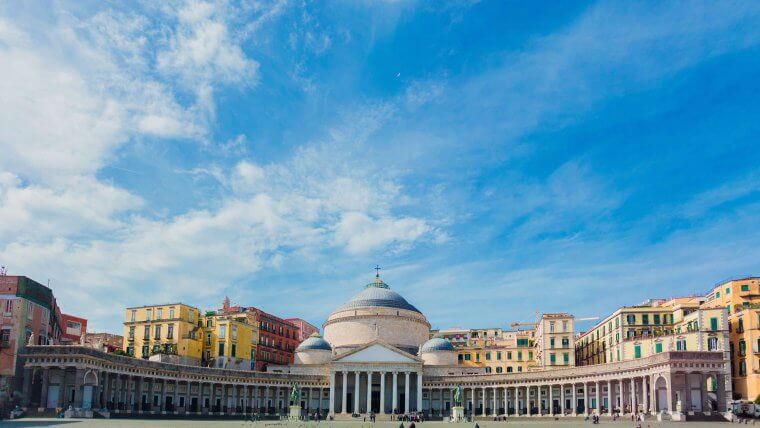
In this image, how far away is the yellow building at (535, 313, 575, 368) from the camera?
98.8 m

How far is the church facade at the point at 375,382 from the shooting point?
6831cm

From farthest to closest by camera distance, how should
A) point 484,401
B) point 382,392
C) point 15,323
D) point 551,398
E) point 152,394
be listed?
point 484,401 → point 382,392 → point 551,398 → point 152,394 → point 15,323

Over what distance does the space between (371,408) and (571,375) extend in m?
27.3

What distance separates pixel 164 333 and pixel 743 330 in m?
66.3

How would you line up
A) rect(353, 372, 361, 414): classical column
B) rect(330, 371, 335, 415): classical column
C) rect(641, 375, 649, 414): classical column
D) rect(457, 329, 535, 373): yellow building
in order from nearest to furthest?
1. rect(641, 375, 649, 414): classical column
2. rect(330, 371, 335, 415): classical column
3. rect(353, 372, 361, 414): classical column
4. rect(457, 329, 535, 373): yellow building

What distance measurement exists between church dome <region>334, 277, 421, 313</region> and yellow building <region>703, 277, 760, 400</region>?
4616 cm

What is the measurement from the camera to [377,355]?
326ft

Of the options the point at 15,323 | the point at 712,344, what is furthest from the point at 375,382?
the point at 15,323

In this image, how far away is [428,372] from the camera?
103 m

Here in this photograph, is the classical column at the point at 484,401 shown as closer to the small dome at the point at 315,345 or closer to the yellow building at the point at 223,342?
the small dome at the point at 315,345

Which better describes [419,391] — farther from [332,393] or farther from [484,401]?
[332,393]

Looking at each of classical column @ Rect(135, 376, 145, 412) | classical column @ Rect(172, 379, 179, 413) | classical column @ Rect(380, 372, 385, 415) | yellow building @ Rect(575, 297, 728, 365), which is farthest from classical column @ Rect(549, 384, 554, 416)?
classical column @ Rect(135, 376, 145, 412)

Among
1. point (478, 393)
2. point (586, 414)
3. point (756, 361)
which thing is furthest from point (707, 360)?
point (478, 393)

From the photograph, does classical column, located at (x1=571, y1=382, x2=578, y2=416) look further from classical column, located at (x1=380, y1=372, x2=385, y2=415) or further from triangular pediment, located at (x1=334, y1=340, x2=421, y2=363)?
classical column, located at (x1=380, y1=372, x2=385, y2=415)
